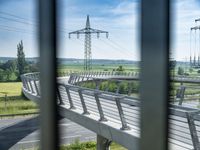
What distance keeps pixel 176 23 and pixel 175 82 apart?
0.21 meters

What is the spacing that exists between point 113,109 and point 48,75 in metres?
4.48

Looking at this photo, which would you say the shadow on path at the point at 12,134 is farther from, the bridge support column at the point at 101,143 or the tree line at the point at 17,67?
the bridge support column at the point at 101,143

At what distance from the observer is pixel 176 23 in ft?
4.39

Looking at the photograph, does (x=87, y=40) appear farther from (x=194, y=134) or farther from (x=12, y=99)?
(x=194, y=134)

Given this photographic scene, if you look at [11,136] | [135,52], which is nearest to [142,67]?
[135,52]

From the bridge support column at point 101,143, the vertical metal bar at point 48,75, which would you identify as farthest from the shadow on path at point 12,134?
the bridge support column at point 101,143

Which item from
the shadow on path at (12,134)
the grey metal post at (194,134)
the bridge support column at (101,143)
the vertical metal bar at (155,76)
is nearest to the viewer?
the vertical metal bar at (155,76)

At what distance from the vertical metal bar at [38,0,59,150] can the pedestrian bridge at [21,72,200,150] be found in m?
0.05

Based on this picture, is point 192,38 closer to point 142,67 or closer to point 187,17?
point 187,17

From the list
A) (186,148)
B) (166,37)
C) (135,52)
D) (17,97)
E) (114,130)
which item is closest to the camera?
(166,37)

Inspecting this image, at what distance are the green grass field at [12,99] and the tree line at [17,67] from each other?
4cm

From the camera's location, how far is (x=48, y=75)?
1.72m

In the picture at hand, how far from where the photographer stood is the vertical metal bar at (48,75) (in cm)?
169

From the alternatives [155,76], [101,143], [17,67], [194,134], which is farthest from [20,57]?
[194,134]
